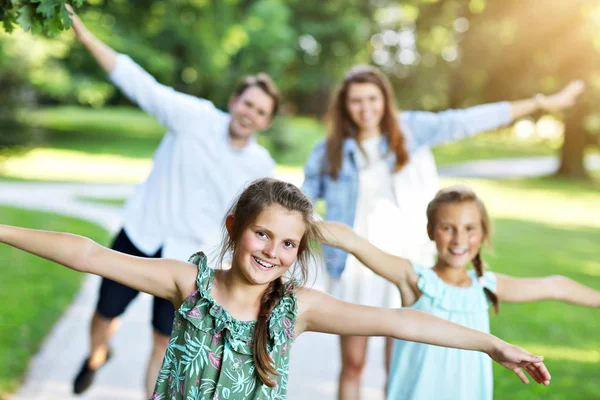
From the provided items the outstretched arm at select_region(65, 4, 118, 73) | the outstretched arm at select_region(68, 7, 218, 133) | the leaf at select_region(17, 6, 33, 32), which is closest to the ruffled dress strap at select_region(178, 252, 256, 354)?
the leaf at select_region(17, 6, 33, 32)

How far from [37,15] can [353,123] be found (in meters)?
2.14

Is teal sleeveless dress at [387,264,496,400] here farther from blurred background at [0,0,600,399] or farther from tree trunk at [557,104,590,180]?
tree trunk at [557,104,590,180]

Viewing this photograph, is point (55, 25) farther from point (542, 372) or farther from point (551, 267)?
point (551, 267)

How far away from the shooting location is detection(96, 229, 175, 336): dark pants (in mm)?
4262

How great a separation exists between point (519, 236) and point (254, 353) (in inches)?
461

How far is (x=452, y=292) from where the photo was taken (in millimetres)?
3355

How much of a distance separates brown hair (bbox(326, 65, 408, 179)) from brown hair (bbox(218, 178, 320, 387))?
71.4 inches

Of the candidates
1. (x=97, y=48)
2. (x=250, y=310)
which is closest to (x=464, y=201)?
(x=250, y=310)

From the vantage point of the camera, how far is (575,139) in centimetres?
2669

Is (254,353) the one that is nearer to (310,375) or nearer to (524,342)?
(310,375)

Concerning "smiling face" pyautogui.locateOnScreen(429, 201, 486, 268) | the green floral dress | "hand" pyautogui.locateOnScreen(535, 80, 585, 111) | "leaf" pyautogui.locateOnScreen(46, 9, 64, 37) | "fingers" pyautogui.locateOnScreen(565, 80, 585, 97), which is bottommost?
the green floral dress

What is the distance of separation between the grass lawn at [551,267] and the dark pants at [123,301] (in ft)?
5.72

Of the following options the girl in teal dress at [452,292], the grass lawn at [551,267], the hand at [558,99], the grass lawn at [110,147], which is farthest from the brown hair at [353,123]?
the grass lawn at [110,147]

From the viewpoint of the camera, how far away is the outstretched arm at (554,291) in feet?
11.0
